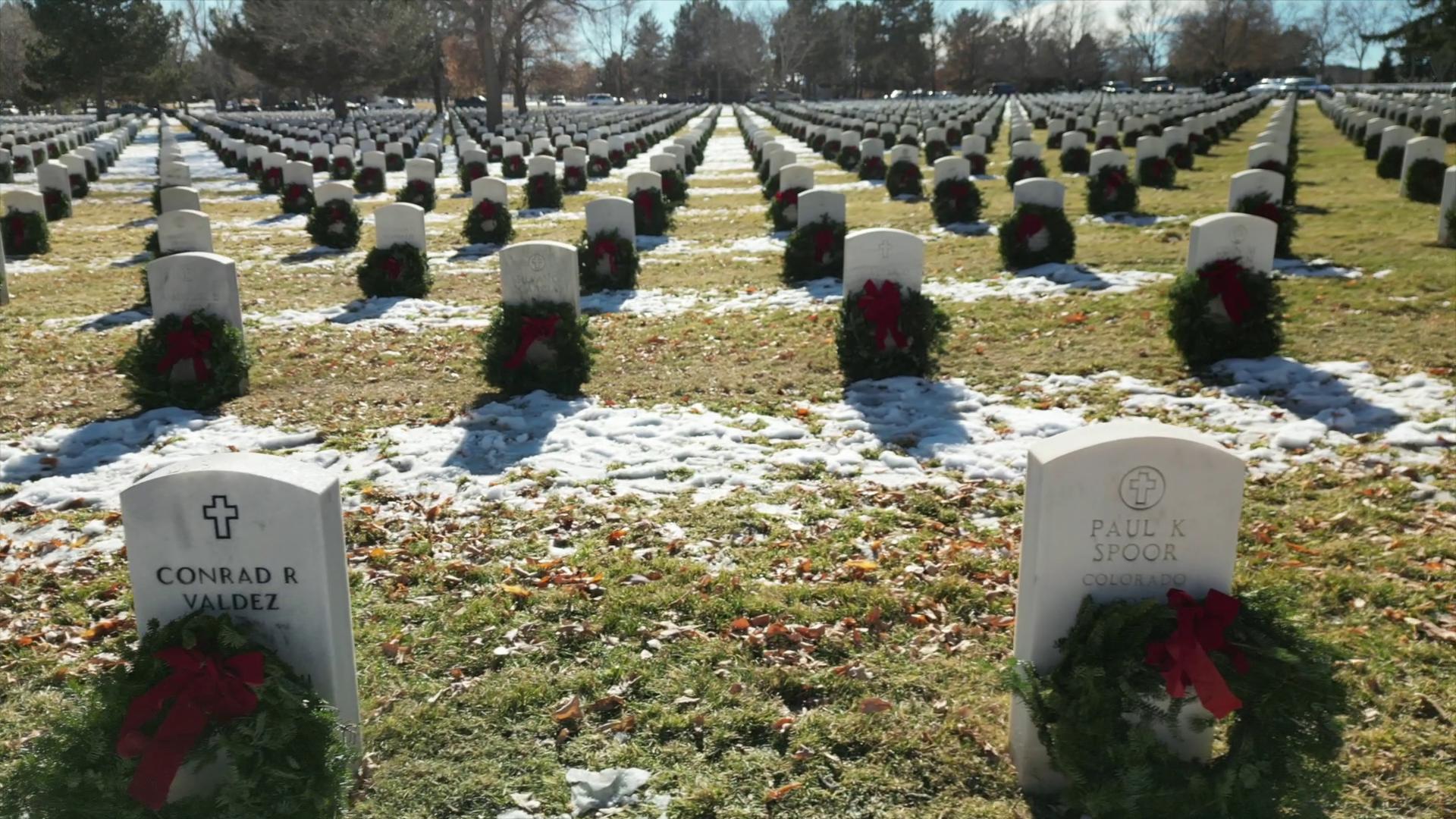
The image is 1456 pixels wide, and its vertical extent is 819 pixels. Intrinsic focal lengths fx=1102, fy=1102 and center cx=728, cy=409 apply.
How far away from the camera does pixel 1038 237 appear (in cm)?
1384

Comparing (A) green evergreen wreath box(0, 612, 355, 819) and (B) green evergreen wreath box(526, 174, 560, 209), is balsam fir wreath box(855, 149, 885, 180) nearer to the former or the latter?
(B) green evergreen wreath box(526, 174, 560, 209)

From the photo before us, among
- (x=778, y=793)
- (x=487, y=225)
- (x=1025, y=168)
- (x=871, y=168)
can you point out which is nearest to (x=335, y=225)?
(x=487, y=225)

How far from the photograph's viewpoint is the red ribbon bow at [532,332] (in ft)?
30.5

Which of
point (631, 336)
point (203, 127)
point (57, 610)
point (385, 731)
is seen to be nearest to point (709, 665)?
point (385, 731)

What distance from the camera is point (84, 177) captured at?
26.5 metres

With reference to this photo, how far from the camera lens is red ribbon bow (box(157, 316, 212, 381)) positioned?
353 inches

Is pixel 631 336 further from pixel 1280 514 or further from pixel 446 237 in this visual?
pixel 446 237

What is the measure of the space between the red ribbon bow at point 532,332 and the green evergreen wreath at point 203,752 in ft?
18.9

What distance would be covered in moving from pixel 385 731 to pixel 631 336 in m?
7.39

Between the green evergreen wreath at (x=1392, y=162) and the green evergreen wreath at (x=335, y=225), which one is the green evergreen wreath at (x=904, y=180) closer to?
the green evergreen wreath at (x=1392, y=162)

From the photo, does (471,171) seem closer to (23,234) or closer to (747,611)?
(23,234)

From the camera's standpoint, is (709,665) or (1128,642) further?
(709,665)

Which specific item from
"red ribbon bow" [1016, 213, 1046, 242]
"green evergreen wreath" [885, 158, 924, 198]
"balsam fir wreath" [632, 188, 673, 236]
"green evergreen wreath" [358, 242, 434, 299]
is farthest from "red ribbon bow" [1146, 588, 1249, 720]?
"green evergreen wreath" [885, 158, 924, 198]

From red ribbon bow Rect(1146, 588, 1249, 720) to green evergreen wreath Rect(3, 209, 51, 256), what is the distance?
18.4 metres
